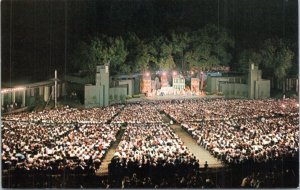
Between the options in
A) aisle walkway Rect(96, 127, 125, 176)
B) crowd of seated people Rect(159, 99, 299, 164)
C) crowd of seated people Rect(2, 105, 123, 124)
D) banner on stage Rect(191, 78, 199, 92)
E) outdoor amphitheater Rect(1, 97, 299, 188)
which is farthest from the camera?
banner on stage Rect(191, 78, 199, 92)

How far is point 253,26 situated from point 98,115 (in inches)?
140

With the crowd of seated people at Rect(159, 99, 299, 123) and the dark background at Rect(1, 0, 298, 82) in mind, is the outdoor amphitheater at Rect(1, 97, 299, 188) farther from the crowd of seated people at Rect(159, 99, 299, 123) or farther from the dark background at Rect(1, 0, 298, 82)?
the dark background at Rect(1, 0, 298, 82)

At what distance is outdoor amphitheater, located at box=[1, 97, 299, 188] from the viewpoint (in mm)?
8109

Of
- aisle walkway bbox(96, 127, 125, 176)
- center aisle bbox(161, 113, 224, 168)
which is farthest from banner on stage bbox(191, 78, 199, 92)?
aisle walkway bbox(96, 127, 125, 176)

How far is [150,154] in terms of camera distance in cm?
835

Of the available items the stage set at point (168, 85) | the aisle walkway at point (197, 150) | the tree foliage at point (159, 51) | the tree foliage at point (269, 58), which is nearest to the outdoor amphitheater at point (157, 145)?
the aisle walkway at point (197, 150)

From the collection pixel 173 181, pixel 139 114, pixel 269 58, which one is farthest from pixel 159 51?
pixel 173 181

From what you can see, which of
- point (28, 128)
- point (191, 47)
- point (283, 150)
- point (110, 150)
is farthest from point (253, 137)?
point (28, 128)

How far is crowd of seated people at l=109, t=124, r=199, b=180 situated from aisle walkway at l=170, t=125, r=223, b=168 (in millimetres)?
143

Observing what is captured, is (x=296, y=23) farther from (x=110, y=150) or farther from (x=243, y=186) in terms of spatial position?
(x=110, y=150)

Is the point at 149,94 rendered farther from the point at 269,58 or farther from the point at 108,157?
the point at 269,58

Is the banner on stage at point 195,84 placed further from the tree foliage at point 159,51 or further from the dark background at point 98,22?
the dark background at point 98,22

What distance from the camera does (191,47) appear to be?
898cm

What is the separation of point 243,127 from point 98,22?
11.6 feet
